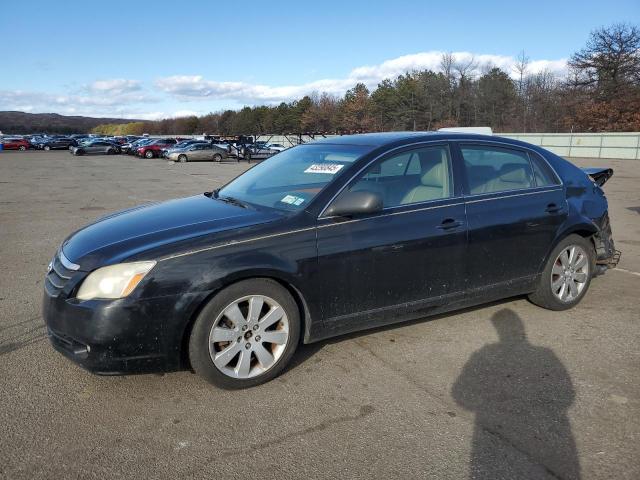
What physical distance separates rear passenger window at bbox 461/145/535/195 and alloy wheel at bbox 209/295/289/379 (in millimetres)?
1998

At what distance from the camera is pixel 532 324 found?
4.71 meters

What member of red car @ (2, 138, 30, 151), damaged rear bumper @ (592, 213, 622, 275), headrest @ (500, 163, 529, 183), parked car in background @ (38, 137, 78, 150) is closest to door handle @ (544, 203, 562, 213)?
headrest @ (500, 163, 529, 183)

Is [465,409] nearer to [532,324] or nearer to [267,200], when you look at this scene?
[532,324]

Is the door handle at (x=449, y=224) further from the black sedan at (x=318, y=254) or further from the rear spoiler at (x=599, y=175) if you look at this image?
the rear spoiler at (x=599, y=175)

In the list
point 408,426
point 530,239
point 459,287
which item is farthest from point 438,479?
point 530,239

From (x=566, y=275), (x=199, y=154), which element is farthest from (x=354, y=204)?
(x=199, y=154)

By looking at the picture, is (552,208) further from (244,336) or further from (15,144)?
(15,144)

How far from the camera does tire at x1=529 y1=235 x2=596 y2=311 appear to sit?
4.94 metres

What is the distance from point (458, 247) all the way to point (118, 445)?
2751 millimetres

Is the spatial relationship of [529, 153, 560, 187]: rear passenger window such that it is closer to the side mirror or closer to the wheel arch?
the wheel arch

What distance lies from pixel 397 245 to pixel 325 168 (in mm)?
847

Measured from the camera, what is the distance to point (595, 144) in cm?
3694

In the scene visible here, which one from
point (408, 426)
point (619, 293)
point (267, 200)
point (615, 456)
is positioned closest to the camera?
point (615, 456)

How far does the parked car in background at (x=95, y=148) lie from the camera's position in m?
49.5
